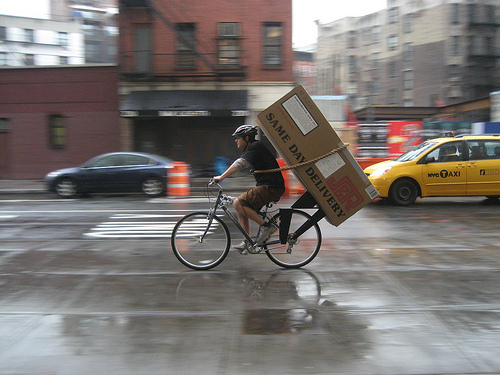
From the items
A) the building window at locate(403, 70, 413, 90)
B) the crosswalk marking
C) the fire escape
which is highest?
the building window at locate(403, 70, 413, 90)

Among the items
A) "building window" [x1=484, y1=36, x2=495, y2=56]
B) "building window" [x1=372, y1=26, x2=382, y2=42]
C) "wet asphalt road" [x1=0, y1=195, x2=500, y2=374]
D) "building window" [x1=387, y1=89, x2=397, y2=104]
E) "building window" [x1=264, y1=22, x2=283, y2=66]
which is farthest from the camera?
"building window" [x1=372, y1=26, x2=382, y2=42]

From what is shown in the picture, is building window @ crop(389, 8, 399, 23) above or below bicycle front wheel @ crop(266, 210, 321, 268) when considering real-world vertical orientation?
above

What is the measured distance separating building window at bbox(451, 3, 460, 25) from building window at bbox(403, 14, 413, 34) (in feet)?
17.2

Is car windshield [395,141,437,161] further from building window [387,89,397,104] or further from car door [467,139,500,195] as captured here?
building window [387,89,397,104]

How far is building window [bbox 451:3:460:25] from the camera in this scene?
41.3 m

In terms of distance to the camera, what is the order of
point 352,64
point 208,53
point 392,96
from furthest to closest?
point 352,64 → point 392,96 → point 208,53

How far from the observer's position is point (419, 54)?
44656mm

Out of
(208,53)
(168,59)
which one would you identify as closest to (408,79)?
(208,53)

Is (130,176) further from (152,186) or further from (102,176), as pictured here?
(102,176)

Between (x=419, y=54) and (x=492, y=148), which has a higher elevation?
(x=419, y=54)

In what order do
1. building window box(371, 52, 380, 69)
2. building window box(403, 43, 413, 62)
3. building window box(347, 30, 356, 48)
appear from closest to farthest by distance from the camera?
building window box(403, 43, 413, 62) → building window box(371, 52, 380, 69) → building window box(347, 30, 356, 48)

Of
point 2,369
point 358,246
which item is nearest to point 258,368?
point 2,369

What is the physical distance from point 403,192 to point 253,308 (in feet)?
26.7

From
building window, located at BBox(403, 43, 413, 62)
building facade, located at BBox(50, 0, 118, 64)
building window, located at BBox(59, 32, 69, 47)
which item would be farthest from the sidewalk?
building window, located at BBox(59, 32, 69, 47)
